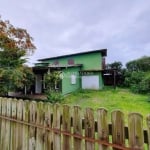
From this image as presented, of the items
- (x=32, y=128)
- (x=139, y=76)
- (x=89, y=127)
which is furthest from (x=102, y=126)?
(x=139, y=76)

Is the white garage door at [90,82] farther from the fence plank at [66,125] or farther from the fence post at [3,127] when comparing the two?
the fence plank at [66,125]

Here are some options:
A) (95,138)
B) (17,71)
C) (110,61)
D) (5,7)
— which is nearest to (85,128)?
(95,138)

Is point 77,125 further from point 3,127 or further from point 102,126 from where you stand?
point 3,127

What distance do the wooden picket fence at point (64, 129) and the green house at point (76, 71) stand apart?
1721 centimetres

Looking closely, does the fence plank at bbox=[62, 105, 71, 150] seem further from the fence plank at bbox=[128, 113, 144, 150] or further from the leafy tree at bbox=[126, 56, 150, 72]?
the leafy tree at bbox=[126, 56, 150, 72]

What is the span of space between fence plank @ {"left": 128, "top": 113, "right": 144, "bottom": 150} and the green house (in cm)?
1919

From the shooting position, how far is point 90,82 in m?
26.3

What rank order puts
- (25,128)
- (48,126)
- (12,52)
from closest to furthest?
(48,126), (25,128), (12,52)

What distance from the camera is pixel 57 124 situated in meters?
3.33

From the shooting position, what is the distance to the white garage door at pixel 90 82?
26.1 metres

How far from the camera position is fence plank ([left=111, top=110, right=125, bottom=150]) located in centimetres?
251

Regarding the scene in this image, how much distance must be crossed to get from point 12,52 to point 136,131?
14912 millimetres

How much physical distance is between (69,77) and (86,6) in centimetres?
890

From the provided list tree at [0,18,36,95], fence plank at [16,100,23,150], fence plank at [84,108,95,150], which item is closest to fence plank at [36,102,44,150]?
fence plank at [16,100,23,150]
